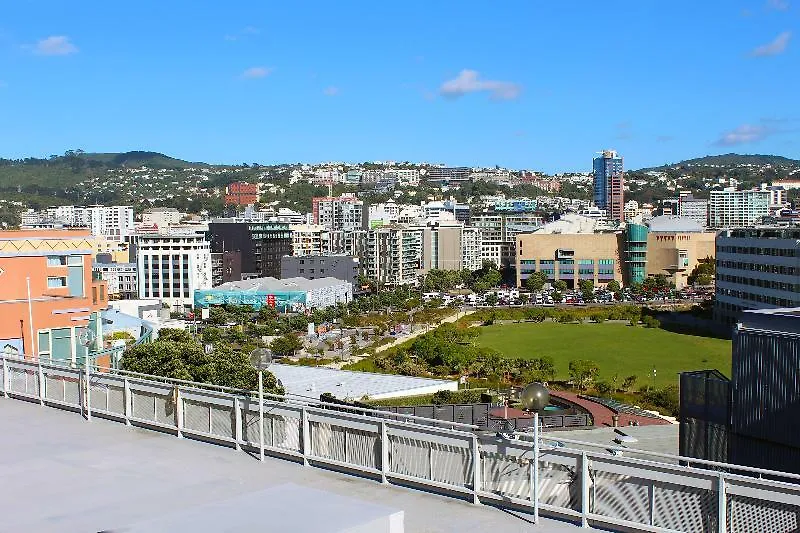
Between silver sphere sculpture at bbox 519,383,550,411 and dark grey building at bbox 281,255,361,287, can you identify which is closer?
silver sphere sculpture at bbox 519,383,550,411

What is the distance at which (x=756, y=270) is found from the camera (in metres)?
45.9

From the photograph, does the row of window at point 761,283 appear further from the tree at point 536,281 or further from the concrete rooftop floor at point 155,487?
the concrete rooftop floor at point 155,487

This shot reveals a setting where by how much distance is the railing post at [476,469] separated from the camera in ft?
16.6

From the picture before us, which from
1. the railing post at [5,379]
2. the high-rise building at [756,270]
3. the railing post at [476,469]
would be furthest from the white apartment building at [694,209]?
the railing post at [476,469]

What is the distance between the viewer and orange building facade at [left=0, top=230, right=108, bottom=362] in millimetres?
13844

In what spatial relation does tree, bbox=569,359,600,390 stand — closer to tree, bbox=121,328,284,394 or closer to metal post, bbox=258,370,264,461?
tree, bbox=121,328,284,394

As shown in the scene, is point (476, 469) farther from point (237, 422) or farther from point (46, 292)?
point (46, 292)

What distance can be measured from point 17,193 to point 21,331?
18693cm

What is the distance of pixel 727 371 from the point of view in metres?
34.4

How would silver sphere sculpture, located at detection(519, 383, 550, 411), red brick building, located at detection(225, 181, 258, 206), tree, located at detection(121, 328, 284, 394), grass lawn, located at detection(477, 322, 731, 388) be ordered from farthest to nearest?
red brick building, located at detection(225, 181, 258, 206) → grass lawn, located at detection(477, 322, 731, 388) → tree, located at detection(121, 328, 284, 394) → silver sphere sculpture, located at detection(519, 383, 550, 411)

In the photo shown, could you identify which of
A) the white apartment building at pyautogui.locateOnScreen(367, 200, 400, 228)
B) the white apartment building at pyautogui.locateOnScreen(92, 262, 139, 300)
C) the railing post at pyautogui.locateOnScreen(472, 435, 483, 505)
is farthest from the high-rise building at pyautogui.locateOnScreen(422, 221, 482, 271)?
the railing post at pyautogui.locateOnScreen(472, 435, 483, 505)

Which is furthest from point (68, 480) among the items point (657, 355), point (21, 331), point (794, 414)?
point (657, 355)

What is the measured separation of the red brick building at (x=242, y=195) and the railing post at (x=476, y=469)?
169083mm

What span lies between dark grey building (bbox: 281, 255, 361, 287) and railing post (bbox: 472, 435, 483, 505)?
69.6m
